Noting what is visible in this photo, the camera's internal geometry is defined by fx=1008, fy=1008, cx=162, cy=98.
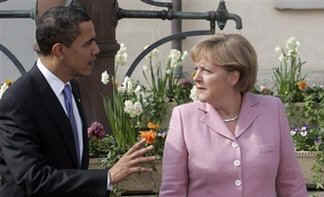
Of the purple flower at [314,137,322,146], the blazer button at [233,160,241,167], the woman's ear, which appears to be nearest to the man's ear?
the woman's ear

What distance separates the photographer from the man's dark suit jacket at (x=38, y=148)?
3410 millimetres

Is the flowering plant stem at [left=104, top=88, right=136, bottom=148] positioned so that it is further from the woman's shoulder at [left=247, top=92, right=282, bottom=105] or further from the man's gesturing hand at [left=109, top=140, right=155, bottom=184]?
the man's gesturing hand at [left=109, top=140, right=155, bottom=184]

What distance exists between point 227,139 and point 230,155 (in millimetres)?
71

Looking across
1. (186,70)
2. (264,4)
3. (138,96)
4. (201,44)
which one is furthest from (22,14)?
(264,4)

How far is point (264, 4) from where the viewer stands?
29.6 ft

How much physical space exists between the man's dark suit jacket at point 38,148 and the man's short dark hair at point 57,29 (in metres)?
0.11

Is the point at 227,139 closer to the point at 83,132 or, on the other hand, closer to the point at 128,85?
the point at 83,132

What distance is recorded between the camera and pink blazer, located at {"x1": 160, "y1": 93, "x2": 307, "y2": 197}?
3707mm

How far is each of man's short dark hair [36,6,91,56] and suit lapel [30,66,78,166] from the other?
0.10m

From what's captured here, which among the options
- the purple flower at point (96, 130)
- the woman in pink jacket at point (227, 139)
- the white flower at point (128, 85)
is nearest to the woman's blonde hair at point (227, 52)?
the woman in pink jacket at point (227, 139)

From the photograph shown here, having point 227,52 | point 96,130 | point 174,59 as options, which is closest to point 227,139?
point 227,52

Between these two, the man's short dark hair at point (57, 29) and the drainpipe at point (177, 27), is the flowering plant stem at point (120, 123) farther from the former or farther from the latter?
the drainpipe at point (177, 27)

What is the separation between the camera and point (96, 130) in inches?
208

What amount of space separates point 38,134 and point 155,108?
241 cm
